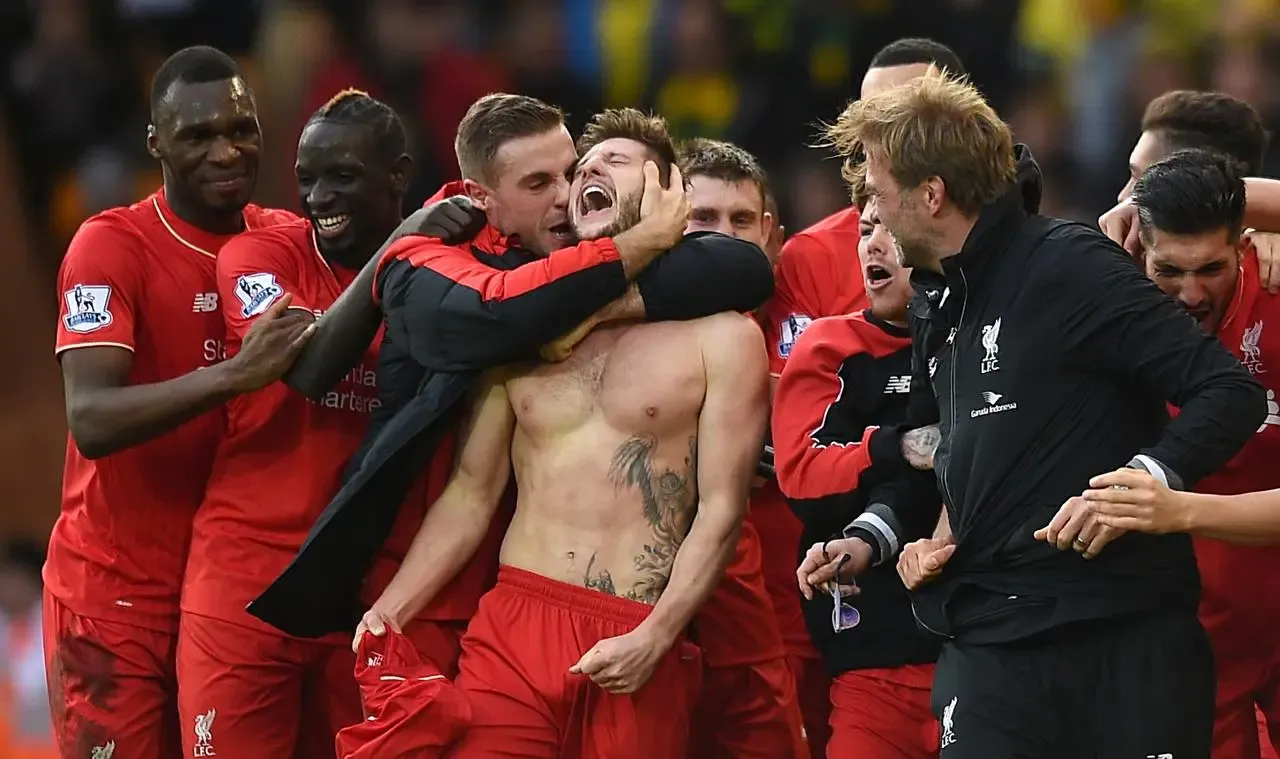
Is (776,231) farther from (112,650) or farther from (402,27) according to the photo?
(402,27)

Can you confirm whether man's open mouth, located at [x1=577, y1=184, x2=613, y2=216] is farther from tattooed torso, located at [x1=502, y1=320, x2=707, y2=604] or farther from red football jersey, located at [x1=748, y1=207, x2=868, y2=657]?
red football jersey, located at [x1=748, y1=207, x2=868, y2=657]

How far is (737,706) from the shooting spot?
18.1 feet

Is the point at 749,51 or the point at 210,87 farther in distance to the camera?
the point at 749,51

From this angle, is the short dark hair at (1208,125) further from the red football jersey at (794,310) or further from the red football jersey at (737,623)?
the red football jersey at (737,623)

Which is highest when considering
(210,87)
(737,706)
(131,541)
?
(210,87)

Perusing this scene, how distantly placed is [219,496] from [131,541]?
1.07ft

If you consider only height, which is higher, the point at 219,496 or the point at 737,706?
the point at 219,496

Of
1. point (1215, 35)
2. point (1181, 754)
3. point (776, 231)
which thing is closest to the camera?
point (1181, 754)

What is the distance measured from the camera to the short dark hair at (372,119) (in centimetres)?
576

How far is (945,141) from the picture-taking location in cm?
459

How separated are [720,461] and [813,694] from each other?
1.26 metres

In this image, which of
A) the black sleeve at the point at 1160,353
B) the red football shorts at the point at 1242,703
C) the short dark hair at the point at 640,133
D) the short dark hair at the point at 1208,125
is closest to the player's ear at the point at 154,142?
the short dark hair at the point at 640,133

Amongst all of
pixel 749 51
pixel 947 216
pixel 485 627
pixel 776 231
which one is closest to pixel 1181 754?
pixel 947 216

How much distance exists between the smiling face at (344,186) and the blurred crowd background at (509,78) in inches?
159
